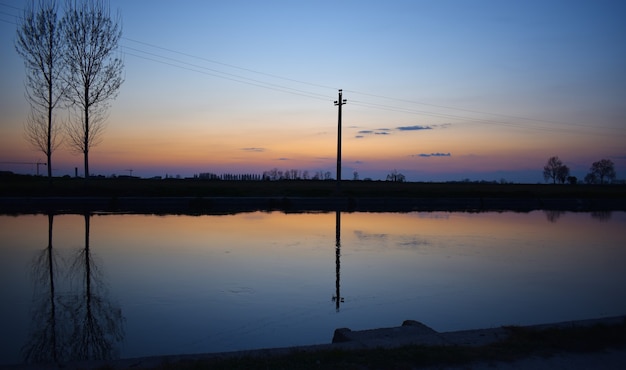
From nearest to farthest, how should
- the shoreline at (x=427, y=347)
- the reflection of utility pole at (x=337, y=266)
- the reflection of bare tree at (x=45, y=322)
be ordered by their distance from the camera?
the shoreline at (x=427, y=347) < the reflection of bare tree at (x=45, y=322) < the reflection of utility pole at (x=337, y=266)

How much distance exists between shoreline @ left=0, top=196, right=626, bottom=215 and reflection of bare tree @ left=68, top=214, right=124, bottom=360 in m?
16.6

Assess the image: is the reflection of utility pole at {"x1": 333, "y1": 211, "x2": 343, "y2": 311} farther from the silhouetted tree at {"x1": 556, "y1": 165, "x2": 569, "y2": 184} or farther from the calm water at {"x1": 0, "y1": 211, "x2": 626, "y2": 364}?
the silhouetted tree at {"x1": 556, "y1": 165, "x2": 569, "y2": 184}

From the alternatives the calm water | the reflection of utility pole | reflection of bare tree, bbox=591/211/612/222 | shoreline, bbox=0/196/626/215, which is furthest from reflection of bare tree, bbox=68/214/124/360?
reflection of bare tree, bbox=591/211/612/222

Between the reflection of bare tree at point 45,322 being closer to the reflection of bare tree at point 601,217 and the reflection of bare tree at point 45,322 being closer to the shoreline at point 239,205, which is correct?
the shoreline at point 239,205

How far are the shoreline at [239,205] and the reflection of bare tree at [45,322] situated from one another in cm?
1554

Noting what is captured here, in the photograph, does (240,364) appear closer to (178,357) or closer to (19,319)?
(178,357)

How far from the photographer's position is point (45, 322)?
7.34 m

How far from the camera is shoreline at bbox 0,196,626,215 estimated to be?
88.6ft

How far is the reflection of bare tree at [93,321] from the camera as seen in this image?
6.32 metres

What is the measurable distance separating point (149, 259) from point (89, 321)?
507 cm

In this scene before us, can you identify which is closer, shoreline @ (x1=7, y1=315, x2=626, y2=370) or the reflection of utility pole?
shoreline @ (x1=7, y1=315, x2=626, y2=370)

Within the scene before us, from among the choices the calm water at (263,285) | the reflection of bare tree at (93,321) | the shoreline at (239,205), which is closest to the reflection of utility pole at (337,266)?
the calm water at (263,285)

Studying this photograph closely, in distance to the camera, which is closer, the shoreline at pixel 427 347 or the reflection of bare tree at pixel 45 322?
the shoreline at pixel 427 347

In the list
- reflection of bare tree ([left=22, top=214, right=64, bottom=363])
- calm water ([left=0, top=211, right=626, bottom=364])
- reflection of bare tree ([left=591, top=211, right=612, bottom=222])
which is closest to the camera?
reflection of bare tree ([left=22, top=214, right=64, bottom=363])
